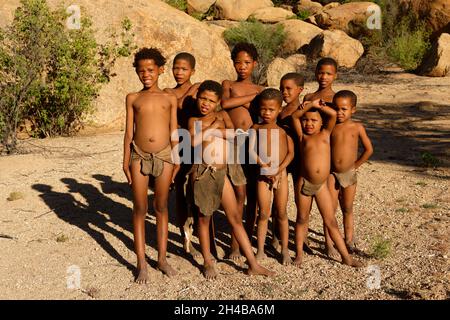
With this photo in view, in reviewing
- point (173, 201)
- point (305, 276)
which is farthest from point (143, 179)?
point (173, 201)

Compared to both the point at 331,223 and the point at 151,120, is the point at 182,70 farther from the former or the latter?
the point at 331,223

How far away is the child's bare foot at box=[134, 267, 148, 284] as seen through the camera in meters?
3.91

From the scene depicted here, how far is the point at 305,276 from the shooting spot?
3.96m

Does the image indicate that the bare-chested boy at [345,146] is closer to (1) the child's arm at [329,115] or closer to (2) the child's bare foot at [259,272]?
(1) the child's arm at [329,115]

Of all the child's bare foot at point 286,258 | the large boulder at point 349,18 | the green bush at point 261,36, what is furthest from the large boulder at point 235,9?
the child's bare foot at point 286,258

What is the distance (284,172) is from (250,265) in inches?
28.5

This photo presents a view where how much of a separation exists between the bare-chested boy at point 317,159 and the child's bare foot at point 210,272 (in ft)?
2.57

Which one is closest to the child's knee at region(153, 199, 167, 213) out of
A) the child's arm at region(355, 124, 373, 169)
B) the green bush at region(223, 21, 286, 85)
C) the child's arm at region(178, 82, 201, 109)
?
the child's arm at region(178, 82, 201, 109)

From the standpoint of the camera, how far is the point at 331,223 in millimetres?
4090

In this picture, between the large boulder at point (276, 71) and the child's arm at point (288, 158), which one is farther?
the large boulder at point (276, 71)

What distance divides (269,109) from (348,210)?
1090mm

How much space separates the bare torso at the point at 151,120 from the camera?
3.93 m

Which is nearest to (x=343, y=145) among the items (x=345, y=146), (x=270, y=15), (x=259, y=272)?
(x=345, y=146)

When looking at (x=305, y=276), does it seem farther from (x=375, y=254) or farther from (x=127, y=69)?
(x=127, y=69)
